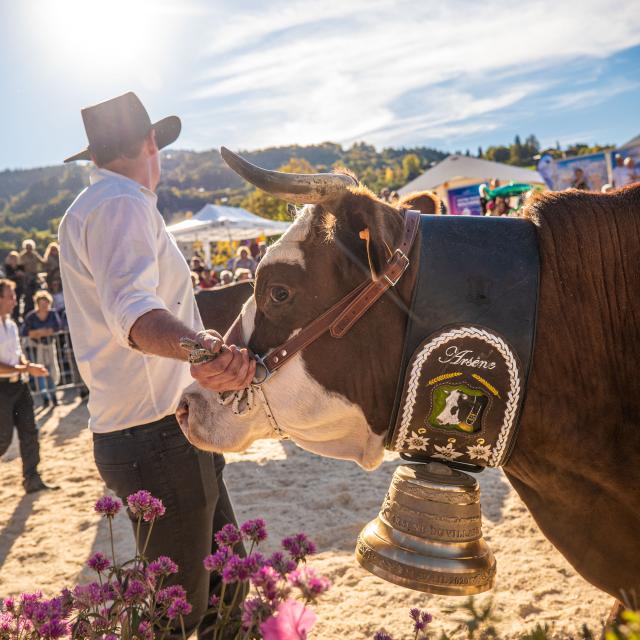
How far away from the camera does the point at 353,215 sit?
195cm

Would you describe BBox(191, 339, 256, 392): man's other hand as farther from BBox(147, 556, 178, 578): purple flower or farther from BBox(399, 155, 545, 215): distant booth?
BBox(399, 155, 545, 215): distant booth

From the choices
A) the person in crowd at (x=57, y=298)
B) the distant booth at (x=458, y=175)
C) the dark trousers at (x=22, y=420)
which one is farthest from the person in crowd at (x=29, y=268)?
the distant booth at (x=458, y=175)

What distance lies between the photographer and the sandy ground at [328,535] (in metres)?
3.79

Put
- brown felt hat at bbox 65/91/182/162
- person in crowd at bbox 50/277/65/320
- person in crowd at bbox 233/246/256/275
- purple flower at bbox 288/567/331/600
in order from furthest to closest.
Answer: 1. person in crowd at bbox 233/246/256/275
2. person in crowd at bbox 50/277/65/320
3. brown felt hat at bbox 65/91/182/162
4. purple flower at bbox 288/567/331/600

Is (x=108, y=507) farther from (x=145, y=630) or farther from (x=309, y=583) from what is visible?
(x=309, y=583)

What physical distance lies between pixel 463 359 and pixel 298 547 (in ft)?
2.19

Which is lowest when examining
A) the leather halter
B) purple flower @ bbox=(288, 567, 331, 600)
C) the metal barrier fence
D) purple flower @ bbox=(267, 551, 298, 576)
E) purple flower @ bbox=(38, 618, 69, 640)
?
the metal barrier fence

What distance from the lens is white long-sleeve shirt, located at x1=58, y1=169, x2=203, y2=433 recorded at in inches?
91.9

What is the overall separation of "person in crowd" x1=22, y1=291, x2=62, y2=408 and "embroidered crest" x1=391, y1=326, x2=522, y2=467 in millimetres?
10601

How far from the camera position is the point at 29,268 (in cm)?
1410

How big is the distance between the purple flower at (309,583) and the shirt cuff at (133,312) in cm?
107

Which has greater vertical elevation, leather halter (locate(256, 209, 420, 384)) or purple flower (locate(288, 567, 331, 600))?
A: leather halter (locate(256, 209, 420, 384))

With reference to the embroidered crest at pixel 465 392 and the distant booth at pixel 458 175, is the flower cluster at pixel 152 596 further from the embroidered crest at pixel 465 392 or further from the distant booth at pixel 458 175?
the distant booth at pixel 458 175

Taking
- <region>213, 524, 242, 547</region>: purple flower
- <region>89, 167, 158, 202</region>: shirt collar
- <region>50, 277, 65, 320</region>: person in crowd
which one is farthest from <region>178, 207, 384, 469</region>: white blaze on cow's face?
<region>50, 277, 65, 320</region>: person in crowd
